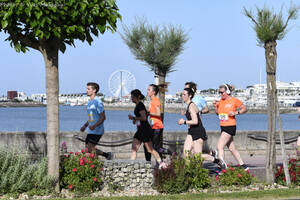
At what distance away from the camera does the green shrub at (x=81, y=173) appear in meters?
9.60

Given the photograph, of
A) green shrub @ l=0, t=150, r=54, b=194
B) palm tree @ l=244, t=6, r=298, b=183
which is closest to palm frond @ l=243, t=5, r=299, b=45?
→ palm tree @ l=244, t=6, r=298, b=183

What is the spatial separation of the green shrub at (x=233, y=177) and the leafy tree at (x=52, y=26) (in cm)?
303

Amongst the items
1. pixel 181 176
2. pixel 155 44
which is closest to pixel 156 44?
pixel 155 44

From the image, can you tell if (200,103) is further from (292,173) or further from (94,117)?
(292,173)

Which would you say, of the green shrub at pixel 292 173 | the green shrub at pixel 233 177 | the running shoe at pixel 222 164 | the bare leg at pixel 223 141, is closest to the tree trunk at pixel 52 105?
the green shrub at pixel 233 177

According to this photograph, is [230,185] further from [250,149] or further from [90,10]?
[250,149]

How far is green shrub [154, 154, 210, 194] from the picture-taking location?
385 inches

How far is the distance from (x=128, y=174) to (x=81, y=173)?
914 mm

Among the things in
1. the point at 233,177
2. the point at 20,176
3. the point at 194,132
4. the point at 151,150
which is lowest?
the point at 233,177

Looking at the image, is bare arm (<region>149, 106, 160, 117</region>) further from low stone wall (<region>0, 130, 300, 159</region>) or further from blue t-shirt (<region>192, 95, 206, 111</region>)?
low stone wall (<region>0, 130, 300, 159</region>)

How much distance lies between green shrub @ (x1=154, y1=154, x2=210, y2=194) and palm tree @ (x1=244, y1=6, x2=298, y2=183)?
1546mm

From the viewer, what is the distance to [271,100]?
10.8m

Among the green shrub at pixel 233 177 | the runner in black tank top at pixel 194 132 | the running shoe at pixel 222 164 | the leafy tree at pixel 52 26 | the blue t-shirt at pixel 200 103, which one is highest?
the leafy tree at pixel 52 26

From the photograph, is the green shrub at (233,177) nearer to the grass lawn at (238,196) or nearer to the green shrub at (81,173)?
the grass lawn at (238,196)
